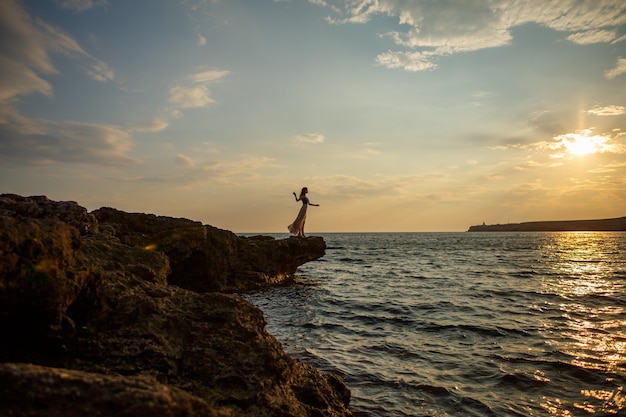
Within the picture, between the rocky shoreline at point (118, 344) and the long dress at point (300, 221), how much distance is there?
17.2 meters

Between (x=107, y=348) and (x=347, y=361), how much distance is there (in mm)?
6316

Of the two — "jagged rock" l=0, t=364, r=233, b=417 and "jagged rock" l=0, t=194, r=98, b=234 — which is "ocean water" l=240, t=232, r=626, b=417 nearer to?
"jagged rock" l=0, t=364, r=233, b=417

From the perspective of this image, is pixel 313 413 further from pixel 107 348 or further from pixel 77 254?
pixel 77 254

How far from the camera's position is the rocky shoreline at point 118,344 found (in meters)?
2.52

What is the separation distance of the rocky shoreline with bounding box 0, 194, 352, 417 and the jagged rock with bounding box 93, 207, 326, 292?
18.9 feet

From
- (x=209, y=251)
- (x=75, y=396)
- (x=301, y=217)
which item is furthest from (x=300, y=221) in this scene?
(x=75, y=396)

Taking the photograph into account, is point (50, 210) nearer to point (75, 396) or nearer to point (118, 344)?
point (118, 344)

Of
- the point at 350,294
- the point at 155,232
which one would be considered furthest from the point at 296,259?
the point at 155,232

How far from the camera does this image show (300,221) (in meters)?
23.9

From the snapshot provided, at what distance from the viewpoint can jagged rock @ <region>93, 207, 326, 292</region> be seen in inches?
585

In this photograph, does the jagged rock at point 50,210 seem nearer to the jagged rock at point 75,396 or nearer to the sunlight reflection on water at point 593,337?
the jagged rock at point 75,396

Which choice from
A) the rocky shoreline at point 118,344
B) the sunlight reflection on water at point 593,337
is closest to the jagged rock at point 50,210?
the rocky shoreline at point 118,344

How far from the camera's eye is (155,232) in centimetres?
1555

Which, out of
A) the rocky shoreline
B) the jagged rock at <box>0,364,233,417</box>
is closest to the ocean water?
the rocky shoreline
